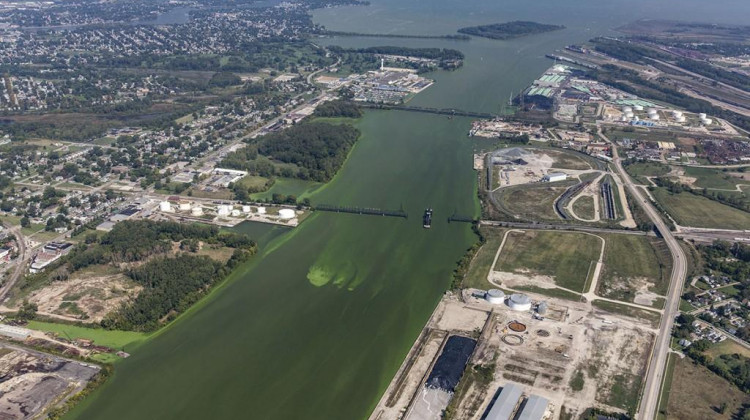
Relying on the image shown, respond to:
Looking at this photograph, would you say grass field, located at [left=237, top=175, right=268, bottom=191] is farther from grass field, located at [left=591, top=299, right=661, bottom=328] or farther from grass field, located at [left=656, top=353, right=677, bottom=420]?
grass field, located at [left=656, top=353, right=677, bottom=420]

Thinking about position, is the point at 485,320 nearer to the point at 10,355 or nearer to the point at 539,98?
the point at 10,355

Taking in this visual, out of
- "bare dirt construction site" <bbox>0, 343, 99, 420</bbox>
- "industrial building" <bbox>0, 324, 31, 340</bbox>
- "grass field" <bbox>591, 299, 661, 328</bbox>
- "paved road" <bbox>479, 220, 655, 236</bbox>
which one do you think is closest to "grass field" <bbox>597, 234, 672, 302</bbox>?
"paved road" <bbox>479, 220, 655, 236</bbox>

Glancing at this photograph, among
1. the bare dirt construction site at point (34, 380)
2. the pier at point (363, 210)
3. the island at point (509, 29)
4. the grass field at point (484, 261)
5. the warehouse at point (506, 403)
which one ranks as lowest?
the bare dirt construction site at point (34, 380)

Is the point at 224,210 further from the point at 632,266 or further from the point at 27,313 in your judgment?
the point at 632,266

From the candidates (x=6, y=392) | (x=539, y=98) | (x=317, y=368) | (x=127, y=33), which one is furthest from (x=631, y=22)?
(x=6, y=392)

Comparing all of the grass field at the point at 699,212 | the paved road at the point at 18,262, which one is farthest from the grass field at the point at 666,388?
the paved road at the point at 18,262

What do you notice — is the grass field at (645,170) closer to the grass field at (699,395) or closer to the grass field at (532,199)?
the grass field at (532,199)
